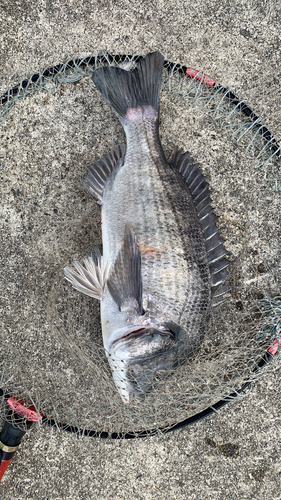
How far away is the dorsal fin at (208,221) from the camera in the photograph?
1978mm

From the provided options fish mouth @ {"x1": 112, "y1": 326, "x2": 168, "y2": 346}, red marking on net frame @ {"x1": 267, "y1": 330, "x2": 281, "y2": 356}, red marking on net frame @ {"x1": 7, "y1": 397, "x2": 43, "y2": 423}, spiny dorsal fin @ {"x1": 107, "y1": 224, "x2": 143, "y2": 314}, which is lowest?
red marking on net frame @ {"x1": 267, "y1": 330, "x2": 281, "y2": 356}

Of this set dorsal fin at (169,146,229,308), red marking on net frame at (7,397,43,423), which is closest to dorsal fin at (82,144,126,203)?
dorsal fin at (169,146,229,308)

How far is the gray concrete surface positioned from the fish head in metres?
0.60

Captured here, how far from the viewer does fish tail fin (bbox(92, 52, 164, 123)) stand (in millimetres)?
2094

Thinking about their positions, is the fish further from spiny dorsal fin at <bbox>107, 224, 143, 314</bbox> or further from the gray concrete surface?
the gray concrete surface

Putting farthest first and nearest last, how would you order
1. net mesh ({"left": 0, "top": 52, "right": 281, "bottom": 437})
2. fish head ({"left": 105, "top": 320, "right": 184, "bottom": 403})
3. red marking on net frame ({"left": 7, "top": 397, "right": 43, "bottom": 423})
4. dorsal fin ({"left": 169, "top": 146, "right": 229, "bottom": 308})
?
net mesh ({"left": 0, "top": 52, "right": 281, "bottom": 437}) < red marking on net frame ({"left": 7, "top": 397, "right": 43, "bottom": 423}) < dorsal fin ({"left": 169, "top": 146, "right": 229, "bottom": 308}) < fish head ({"left": 105, "top": 320, "right": 184, "bottom": 403})

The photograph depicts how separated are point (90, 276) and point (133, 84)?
1.21 m

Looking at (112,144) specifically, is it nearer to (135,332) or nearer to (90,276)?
(90,276)

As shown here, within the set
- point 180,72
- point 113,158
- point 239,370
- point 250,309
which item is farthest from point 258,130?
point 239,370

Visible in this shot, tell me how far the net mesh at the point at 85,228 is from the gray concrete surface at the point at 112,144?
0.8 inches

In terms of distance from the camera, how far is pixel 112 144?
233cm

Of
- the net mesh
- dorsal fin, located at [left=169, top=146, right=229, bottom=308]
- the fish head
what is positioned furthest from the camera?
the net mesh

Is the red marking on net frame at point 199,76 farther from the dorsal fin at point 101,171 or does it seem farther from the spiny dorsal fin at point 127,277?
the spiny dorsal fin at point 127,277

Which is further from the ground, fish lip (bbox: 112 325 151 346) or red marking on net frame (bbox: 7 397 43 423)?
fish lip (bbox: 112 325 151 346)
